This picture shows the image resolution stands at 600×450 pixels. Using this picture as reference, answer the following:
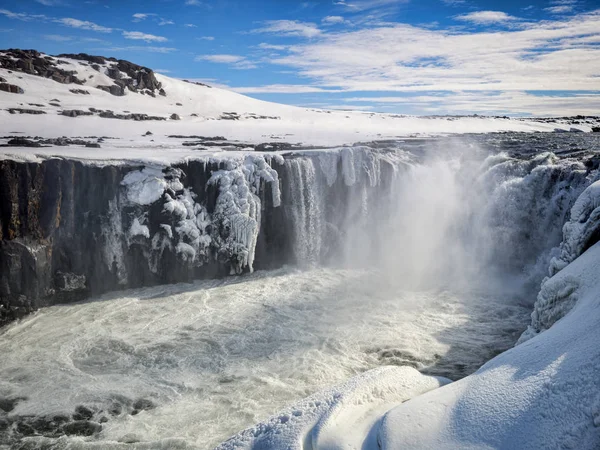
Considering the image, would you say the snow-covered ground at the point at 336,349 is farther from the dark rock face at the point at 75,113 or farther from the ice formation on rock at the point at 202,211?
Answer: the dark rock face at the point at 75,113

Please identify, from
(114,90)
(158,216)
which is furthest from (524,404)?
(114,90)

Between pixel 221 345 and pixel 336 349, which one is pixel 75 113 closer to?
pixel 221 345

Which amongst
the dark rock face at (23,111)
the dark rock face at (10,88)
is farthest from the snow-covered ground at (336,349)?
the dark rock face at (10,88)

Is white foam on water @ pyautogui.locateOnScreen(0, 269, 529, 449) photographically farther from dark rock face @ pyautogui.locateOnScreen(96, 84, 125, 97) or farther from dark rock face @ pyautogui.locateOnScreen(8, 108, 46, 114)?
dark rock face @ pyautogui.locateOnScreen(96, 84, 125, 97)

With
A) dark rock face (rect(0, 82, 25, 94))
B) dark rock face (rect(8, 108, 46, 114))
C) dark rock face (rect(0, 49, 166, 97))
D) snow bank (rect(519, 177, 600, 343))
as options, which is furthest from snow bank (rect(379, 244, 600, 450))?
dark rock face (rect(0, 49, 166, 97))

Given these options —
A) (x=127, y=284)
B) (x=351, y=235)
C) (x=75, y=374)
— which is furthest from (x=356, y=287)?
(x=75, y=374)
